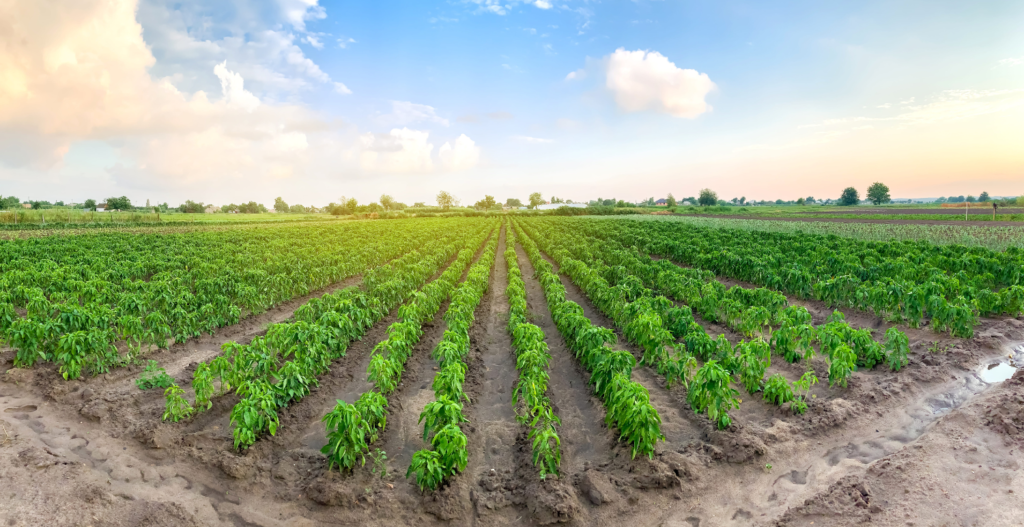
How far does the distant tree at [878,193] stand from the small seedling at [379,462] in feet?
598

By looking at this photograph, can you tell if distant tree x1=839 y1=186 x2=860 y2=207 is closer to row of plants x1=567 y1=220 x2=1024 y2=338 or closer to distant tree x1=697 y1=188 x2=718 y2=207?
distant tree x1=697 y1=188 x2=718 y2=207

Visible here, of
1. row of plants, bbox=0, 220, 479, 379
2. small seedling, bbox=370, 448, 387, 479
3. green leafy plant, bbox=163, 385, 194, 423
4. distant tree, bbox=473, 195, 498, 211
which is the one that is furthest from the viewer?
distant tree, bbox=473, 195, 498, 211

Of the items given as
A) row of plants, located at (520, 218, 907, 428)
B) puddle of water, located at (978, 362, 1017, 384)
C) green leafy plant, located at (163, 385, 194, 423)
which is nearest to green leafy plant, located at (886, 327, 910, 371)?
row of plants, located at (520, 218, 907, 428)

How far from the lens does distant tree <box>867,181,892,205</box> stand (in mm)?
138238

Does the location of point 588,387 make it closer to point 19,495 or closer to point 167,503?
point 167,503

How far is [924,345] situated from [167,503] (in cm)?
1549

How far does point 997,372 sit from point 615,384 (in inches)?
349

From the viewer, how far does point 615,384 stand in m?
6.63

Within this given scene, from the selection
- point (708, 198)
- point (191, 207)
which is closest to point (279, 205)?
point (191, 207)

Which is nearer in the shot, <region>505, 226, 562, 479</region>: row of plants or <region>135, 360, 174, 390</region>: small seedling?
<region>505, 226, 562, 479</region>: row of plants

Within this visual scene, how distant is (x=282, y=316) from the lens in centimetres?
1420

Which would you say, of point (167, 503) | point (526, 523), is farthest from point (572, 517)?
point (167, 503)

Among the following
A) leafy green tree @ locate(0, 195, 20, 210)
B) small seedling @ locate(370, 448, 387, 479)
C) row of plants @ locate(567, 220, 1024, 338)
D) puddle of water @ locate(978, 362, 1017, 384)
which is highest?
leafy green tree @ locate(0, 195, 20, 210)

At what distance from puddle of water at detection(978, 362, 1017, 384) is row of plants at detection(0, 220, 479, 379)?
17.8 meters
